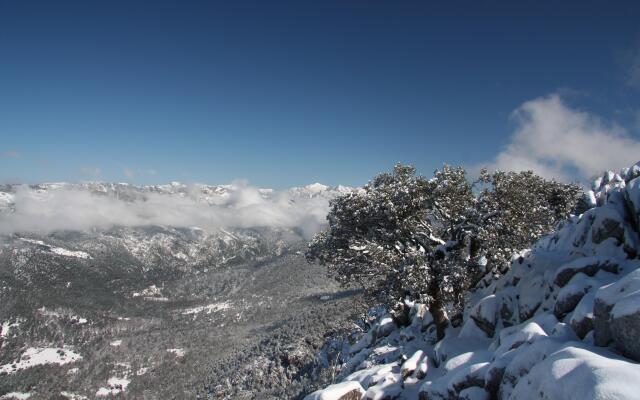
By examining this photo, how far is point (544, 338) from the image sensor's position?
620 inches

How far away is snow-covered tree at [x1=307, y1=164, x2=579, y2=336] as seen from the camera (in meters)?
28.9

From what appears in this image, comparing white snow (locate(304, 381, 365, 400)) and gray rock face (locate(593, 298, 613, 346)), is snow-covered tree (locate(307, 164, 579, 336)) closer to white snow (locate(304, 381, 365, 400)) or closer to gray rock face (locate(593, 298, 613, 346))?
white snow (locate(304, 381, 365, 400))

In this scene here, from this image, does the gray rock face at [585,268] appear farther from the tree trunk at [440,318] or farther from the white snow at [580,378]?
the white snow at [580,378]

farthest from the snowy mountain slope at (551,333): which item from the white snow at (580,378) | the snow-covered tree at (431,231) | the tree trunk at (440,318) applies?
the snow-covered tree at (431,231)

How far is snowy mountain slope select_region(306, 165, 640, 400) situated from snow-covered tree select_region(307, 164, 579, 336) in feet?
7.43

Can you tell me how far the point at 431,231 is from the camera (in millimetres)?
33781

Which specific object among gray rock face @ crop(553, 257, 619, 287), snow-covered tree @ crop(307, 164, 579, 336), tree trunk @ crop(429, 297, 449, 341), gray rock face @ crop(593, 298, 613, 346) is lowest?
tree trunk @ crop(429, 297, 449, 341)

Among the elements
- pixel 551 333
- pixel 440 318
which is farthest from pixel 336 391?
pixel 551 333

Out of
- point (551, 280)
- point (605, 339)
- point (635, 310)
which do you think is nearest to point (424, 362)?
point (551, 280)

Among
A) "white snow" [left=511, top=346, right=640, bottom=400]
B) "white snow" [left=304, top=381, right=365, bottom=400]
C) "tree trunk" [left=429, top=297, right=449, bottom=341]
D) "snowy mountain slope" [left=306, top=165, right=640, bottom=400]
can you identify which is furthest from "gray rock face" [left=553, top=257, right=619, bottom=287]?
"white snow" [left=304, top=381, right=365, bottom=400]

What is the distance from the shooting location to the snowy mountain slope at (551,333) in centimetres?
1231

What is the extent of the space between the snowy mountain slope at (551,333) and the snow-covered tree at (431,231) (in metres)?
2.26

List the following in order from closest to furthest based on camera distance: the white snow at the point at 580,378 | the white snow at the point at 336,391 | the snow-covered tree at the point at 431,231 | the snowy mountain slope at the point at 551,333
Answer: the white snow at the point at 580,378 < the snowy mountain slope at the point at 551,333 < the white snow at the point at 336,391 < the snow-covered tree at the point at 431,231

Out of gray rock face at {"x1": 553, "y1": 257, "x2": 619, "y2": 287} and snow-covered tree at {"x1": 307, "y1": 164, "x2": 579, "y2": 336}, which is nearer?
gray rock face at {"x1": 553, "y1": 257, "x2": 619, "y2": 287}
